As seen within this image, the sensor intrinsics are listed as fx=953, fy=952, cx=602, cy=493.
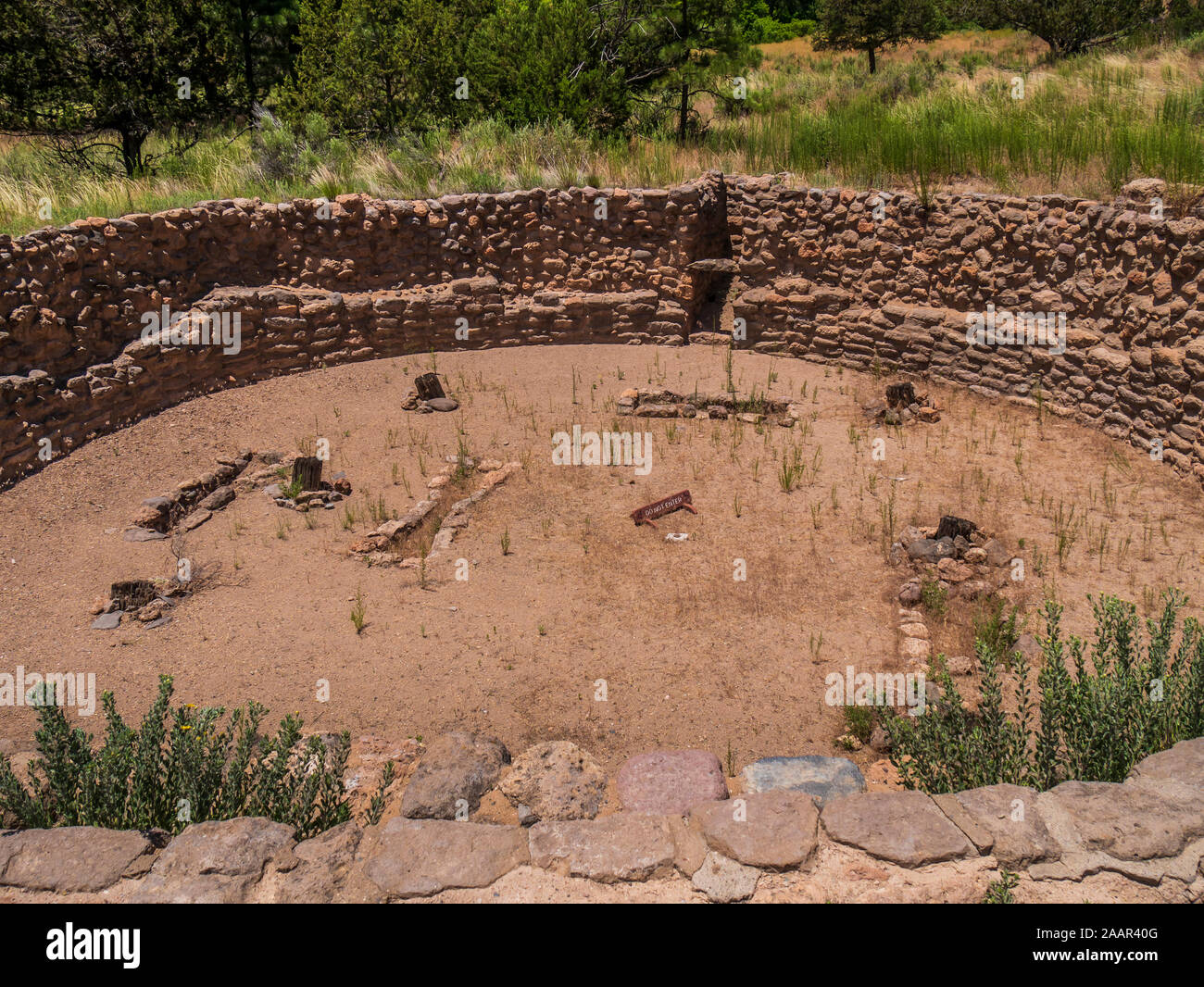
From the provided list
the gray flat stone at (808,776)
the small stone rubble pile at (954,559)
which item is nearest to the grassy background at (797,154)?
the small stone rubble pile at (954,559)

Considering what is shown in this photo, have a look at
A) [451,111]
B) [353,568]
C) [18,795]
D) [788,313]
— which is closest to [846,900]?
[18,795]

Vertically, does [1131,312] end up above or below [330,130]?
below

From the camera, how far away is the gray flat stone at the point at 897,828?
3.47m

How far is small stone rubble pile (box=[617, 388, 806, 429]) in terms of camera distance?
32.5 feet

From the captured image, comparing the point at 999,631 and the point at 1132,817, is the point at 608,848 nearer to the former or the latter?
the point at 1132,817

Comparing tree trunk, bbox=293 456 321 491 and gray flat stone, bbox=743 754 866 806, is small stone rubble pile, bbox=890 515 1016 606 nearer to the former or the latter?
gray flat stone, bbox=743 754 866 806

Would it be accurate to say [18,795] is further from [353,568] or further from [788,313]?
[788,313]

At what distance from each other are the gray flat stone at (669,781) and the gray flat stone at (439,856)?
3.26ft

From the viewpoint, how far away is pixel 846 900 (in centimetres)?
332

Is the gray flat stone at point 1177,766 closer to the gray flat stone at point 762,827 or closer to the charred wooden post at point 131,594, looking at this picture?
the gray flat stone at point 762,827

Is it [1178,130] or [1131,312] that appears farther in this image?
[1178,130]

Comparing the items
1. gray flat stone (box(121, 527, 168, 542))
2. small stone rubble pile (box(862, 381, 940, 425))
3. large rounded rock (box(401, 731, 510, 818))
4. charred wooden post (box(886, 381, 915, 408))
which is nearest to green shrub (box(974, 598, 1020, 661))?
large rounded rock (box(401, 731, 510, 818))

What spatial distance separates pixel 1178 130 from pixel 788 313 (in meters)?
4.24

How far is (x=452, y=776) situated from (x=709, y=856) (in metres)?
1.57
